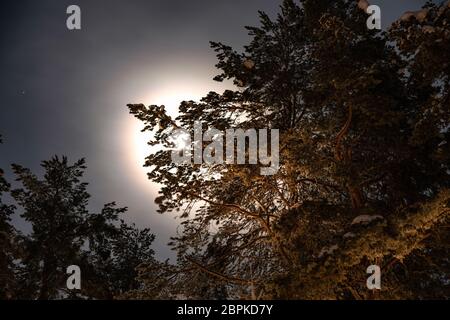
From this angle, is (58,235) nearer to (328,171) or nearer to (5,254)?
(5,254)

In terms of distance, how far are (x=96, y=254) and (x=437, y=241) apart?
15.8 m

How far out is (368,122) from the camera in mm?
10070

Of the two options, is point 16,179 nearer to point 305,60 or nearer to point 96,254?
point 96,254

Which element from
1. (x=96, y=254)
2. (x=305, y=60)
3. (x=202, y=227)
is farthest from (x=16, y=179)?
(x=305, y=60)

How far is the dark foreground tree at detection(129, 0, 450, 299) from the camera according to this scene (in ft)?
25.8
